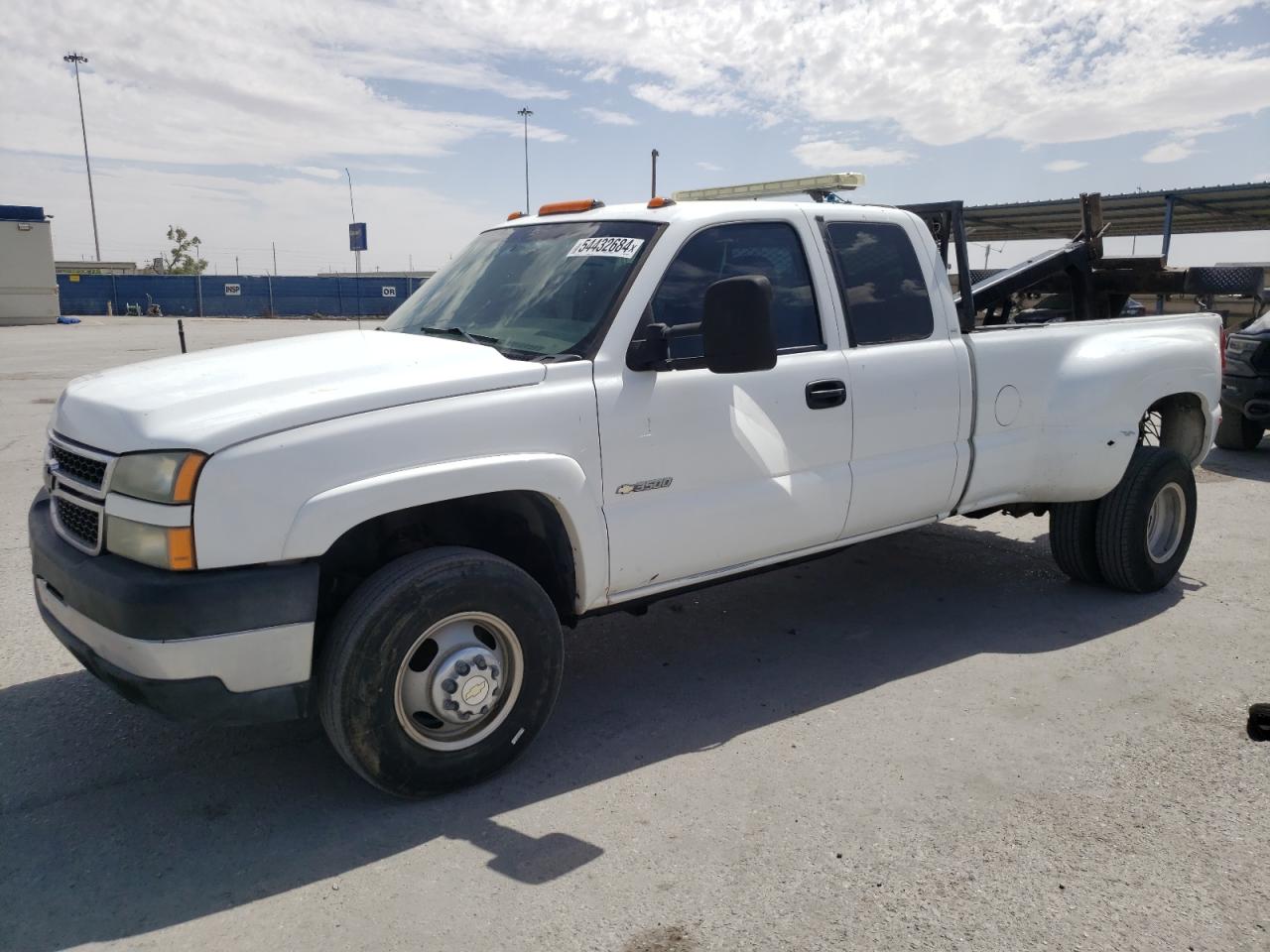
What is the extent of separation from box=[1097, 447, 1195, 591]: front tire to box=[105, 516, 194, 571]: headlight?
458cm

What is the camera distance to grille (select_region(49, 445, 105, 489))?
3223 millimetres

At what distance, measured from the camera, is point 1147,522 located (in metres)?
5.56

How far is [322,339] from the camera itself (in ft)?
14.0

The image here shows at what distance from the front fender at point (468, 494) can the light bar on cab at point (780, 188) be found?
1.82 meters

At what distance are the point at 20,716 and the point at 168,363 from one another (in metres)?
1.52

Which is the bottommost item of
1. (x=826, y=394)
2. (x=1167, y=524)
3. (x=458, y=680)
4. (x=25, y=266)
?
(x=1167, y=524)

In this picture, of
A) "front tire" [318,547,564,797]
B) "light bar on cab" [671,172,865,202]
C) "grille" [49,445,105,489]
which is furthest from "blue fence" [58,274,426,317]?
"front tire" [318,547,564,797]

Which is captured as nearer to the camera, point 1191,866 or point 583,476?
point 1191,866

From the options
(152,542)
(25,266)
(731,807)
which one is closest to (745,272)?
(731,807)

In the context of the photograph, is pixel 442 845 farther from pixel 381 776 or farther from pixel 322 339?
pixel 322 339

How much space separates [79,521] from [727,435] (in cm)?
225

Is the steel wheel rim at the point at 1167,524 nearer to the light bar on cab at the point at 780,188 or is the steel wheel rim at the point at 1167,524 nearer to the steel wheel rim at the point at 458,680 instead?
the light bar on cab at the point at 780,188

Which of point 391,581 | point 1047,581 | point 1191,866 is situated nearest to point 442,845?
point 391,581

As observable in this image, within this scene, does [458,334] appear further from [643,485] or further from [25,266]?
[25,266]
